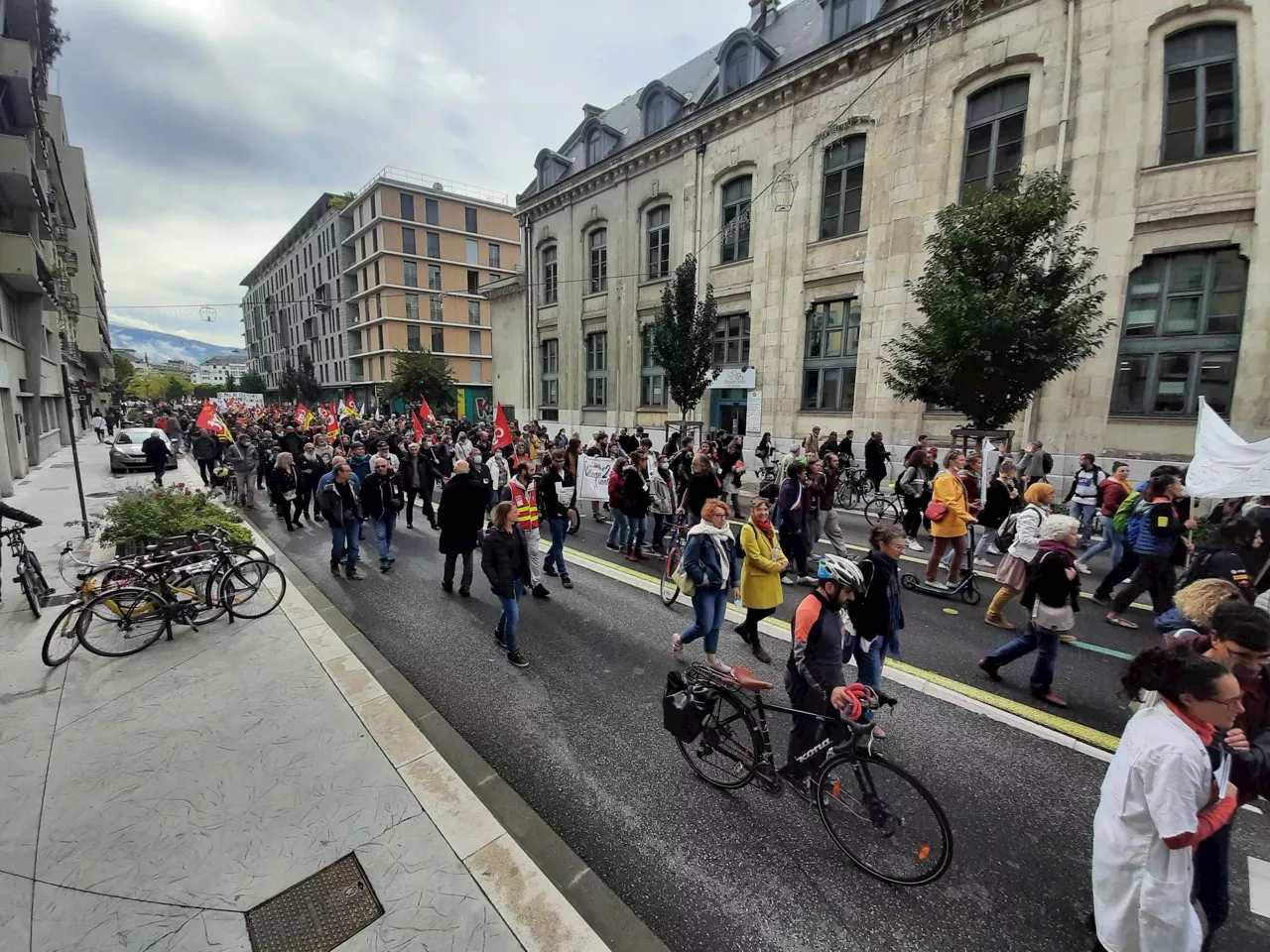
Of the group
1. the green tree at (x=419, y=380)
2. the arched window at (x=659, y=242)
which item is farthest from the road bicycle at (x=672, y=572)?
the green tree at (x=419, y=380)

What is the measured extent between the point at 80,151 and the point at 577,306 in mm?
33177

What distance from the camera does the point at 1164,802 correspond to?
83.4 inches

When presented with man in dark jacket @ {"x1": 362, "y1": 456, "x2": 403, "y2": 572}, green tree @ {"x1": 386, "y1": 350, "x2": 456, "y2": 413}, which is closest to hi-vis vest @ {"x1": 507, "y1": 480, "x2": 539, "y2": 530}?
man in dark jacket @ {"x1": 362, "y1": 456, "x2": 403, "y2": 572}

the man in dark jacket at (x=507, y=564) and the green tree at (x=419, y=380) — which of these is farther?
the green tree at (x=419, y=380)

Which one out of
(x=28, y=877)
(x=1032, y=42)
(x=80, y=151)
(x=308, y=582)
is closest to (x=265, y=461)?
(x=308, y=582)

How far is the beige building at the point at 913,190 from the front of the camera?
39.7ft

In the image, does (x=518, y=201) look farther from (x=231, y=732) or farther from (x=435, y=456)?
(x=231, y=732)

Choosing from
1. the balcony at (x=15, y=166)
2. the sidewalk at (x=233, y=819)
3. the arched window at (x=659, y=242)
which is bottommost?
the sidewalk at (x=233, y=819)

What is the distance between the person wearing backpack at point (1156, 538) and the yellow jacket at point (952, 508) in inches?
67.7

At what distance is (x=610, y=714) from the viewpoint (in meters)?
4.72

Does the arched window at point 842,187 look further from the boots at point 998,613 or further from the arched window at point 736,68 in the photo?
the boots at point 998,613

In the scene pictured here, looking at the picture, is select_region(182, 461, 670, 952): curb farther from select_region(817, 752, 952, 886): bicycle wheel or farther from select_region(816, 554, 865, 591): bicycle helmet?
select_region(816, 554, 865, 591): bicycle helmet

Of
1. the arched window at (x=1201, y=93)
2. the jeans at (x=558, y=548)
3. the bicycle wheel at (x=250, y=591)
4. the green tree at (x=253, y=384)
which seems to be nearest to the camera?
the bicycle wheel at (x=250, y=591)

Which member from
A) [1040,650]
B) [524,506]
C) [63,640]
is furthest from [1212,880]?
[63,640]
